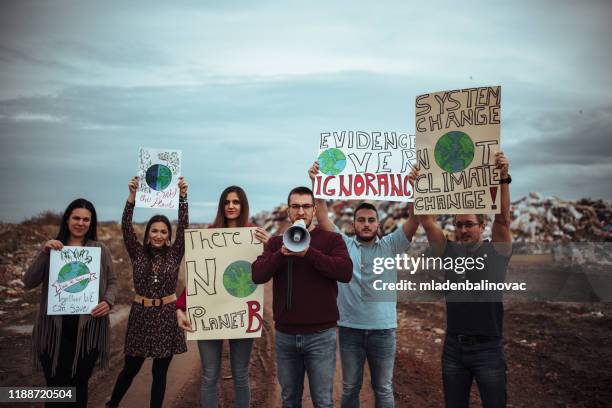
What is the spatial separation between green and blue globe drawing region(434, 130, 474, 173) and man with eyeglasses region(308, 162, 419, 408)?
0.65m

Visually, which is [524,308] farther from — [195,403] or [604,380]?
[195,403]

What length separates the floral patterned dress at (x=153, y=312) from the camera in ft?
18.2

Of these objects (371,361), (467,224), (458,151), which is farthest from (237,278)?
(458,151)

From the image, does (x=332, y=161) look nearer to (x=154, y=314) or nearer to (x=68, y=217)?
(x=154, y=314)

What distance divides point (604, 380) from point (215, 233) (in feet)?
22.1

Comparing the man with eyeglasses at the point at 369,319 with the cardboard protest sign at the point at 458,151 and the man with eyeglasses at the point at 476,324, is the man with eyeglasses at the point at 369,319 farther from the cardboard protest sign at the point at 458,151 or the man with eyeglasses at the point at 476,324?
the man with eyeglasses at the point at 476,324

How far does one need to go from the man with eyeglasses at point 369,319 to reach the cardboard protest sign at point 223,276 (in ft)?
3.11

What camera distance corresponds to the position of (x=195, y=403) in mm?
7176

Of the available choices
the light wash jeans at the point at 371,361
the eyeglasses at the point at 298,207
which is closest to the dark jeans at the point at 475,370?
the light wash jeans at the point at 371,361

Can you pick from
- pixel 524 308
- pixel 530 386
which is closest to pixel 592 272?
pixel 524 308

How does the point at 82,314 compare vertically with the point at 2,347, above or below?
above

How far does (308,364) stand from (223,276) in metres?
1.41

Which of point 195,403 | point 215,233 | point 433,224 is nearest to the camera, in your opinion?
point 433,224

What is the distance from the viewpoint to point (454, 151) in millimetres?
5426
